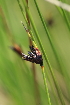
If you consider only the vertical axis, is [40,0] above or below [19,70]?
above

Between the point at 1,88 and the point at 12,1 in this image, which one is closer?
the point at 1,88

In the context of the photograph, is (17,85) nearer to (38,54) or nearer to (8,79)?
(8,79)

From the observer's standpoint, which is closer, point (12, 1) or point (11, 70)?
point (11, 70)

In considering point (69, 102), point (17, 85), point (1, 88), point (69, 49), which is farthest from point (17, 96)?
point (69, 49)

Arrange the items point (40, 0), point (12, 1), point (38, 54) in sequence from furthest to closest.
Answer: point (40, 0) → point (12, 1) → point (38, 54)

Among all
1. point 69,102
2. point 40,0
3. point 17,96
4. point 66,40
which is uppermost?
point 40,0

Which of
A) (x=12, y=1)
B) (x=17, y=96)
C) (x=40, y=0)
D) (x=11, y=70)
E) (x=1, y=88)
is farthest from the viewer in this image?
(x=40, y=0)

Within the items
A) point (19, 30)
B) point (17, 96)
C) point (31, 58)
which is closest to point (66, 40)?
point (19, 30)

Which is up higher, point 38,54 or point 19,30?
point 19,30

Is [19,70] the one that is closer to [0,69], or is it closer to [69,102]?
[0,69]
